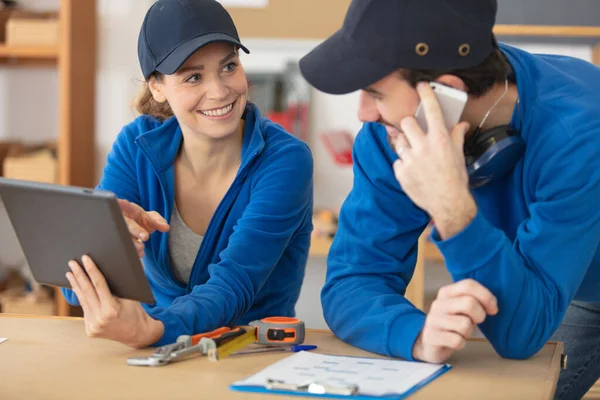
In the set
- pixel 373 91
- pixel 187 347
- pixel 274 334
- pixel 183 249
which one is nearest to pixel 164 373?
pixel 187 347

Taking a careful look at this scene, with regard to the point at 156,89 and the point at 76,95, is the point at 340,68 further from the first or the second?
the point at 76,95

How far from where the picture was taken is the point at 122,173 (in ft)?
6.64

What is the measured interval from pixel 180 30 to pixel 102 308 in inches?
27.3

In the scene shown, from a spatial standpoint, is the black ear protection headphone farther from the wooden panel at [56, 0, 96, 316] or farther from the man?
the wooden panel at [56, 0, 96, 316]

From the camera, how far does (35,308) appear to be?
3.60m

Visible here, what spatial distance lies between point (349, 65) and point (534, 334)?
0.52 meters

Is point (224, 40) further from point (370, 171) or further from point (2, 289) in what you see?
point (2, 289)

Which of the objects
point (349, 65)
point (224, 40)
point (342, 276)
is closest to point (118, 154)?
point (224, 40)

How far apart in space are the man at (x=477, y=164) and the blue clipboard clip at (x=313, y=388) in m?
0.22

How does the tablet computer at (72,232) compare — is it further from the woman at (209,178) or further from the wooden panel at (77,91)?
the wooden panel at (77,91)

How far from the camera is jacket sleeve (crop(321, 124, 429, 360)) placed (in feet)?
5.16

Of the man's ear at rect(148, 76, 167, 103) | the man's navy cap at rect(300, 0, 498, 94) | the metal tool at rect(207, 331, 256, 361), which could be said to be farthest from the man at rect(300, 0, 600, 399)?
the man's ear at rect(148, 76, 167, 103)

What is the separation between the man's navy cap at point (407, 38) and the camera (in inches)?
52.8

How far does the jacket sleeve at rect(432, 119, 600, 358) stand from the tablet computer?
483 mm
